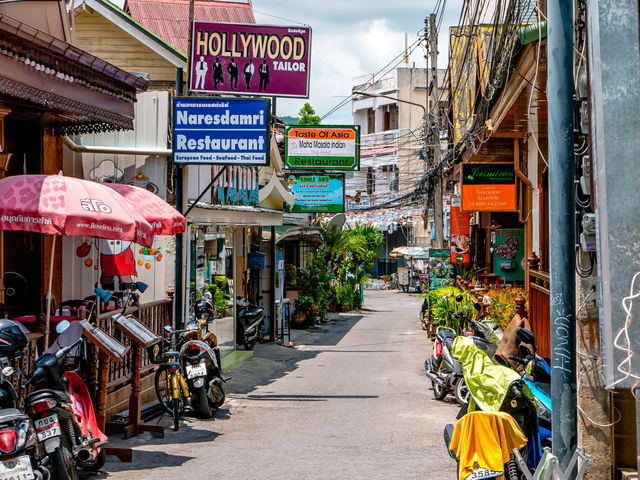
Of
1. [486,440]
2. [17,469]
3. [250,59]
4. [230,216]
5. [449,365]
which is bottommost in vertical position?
[449,365]

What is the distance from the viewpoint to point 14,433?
554cm

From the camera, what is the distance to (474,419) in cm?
559

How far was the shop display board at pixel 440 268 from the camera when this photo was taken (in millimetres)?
24344

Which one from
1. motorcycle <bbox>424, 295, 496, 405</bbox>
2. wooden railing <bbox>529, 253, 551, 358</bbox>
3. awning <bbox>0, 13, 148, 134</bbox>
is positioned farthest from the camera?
motorcycle <bbox>424, 295, 496, 405</bbox>

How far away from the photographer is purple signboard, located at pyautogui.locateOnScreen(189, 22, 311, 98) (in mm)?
12891

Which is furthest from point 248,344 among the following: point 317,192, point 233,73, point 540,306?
point 540,306

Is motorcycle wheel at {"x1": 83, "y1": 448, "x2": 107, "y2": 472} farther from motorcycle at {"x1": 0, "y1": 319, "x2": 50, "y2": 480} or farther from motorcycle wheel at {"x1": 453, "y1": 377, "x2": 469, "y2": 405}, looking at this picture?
motorcycle wheel at {"x1": 453, "y1": 377, "x2": 469, "y2": 405}

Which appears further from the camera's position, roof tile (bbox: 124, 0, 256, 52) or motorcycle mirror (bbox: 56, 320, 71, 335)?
roof tile (bbox: 124, 0, 256, 52)

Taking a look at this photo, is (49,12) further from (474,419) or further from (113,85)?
(474,419)

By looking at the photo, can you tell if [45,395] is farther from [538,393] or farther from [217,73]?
[217,73]

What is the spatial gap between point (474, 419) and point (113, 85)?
6.36 meters

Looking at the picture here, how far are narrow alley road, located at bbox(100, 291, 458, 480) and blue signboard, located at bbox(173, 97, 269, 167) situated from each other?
3589 mm

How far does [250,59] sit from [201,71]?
3.98 ft

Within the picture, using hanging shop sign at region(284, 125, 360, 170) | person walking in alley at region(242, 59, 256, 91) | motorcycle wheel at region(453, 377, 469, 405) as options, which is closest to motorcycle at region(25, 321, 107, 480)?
motorcycle wheel at region(453, 377, 469, 405)
